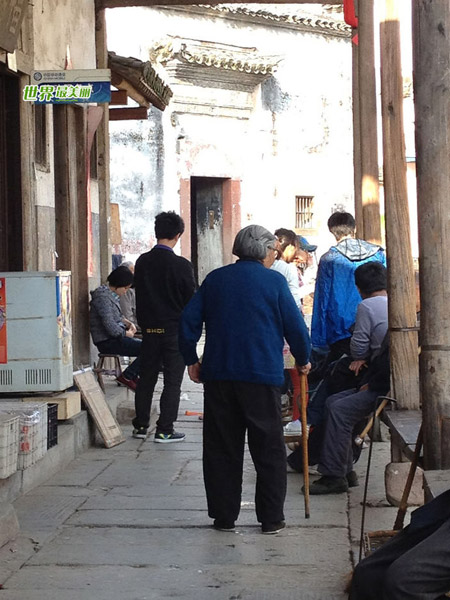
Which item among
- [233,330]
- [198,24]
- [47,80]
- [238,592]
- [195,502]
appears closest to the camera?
[238,592]

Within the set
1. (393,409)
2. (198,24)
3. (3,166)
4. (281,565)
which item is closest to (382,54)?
(393,409)

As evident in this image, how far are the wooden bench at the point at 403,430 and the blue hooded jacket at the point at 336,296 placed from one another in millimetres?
1627

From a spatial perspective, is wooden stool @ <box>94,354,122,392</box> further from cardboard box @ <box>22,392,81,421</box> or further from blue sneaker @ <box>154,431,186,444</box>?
cardboard box @ <box>22,392,81,421</box>

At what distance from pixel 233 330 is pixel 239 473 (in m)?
0.77

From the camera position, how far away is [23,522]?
649 centimetres

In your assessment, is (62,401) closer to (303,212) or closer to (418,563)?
(418,563)

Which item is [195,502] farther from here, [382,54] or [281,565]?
[382,54]

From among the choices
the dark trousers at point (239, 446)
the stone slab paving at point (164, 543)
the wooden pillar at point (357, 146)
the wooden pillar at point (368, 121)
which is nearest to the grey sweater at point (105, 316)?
the stone slab paving at point (164, 543)

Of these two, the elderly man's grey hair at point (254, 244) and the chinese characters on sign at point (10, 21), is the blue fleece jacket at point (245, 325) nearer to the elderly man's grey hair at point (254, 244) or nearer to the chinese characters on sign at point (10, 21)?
the elderly man's grey hair at point (254, 244)

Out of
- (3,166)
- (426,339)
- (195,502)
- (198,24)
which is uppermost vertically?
(198,24)

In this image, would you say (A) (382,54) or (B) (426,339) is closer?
(B) (426,339)

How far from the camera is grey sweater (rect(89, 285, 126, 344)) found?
10.4 metres

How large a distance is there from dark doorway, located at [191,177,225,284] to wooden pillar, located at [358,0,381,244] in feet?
47.5

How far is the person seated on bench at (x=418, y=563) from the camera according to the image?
12.2 ft
